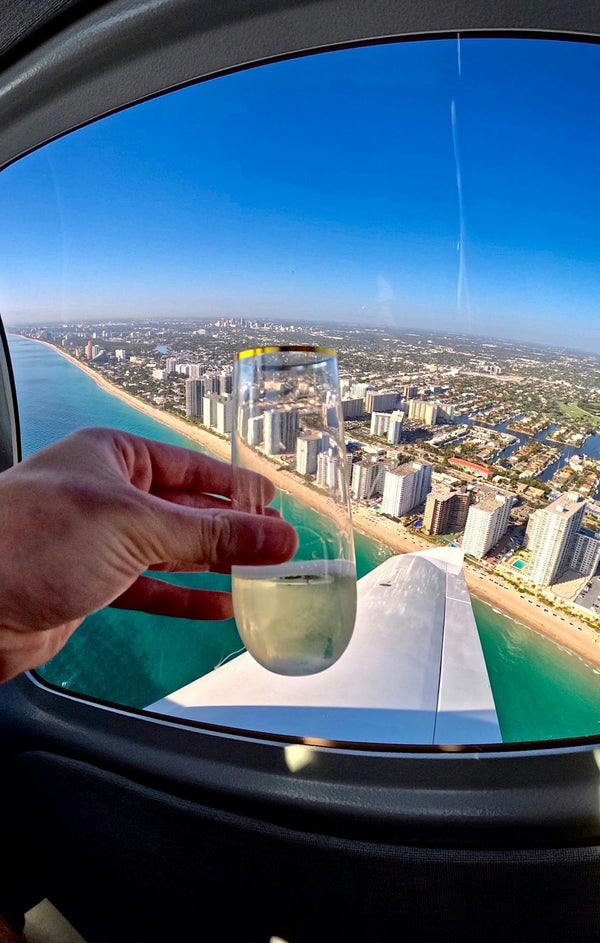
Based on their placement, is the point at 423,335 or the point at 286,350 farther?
the point at 423,335

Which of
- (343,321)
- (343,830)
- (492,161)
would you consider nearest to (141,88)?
(343,321)

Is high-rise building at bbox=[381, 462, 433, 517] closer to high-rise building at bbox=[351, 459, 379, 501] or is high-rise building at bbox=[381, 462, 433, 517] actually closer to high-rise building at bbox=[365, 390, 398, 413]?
high-rise building at bbox=[351, 459, 379, 501]

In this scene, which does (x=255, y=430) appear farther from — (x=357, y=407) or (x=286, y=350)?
(x=357, y=407)

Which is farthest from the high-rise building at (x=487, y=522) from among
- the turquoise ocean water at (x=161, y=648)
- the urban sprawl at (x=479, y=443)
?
the turquoise ocean water at (x=161, y=648)

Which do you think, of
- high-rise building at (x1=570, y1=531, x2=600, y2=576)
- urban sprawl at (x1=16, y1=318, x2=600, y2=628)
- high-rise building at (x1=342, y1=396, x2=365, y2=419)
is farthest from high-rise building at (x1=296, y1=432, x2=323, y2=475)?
high-rise building at (x1=570, y1=531, x2=600, y2=576)

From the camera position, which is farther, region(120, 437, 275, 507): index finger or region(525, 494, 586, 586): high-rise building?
region(525, 494, 586, 586): high-rise building

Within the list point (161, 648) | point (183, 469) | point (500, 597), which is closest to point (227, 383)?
point (183, 469)

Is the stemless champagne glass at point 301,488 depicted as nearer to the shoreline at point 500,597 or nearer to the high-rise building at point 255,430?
the high-rise building at point 255,430

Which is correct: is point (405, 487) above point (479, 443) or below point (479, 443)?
below
